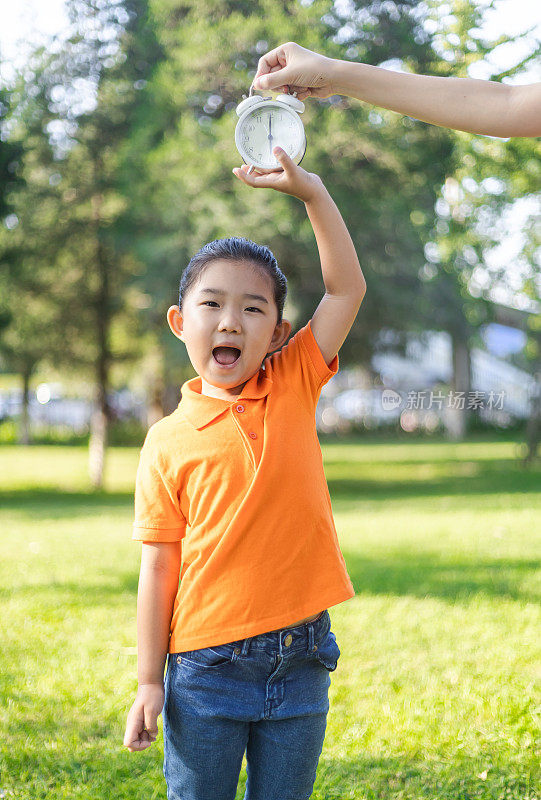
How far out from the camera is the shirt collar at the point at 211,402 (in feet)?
5.84

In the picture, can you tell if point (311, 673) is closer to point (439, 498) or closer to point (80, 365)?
point (439, 498)

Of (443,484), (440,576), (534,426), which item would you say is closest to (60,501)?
(443,484)

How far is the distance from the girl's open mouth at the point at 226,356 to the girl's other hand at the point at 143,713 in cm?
70

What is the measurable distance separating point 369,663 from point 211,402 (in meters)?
2.73

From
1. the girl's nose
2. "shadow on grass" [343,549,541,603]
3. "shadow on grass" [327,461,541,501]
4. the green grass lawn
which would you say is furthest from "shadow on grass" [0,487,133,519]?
the girl's nose

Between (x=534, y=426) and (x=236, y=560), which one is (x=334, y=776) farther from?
(x=534, y=426)

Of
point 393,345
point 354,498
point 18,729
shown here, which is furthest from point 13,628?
point 393,345

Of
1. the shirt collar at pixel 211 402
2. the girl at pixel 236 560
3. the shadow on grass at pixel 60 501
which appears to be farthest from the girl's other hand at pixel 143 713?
the shadow on grass at pixel 60 501

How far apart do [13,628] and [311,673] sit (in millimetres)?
3487

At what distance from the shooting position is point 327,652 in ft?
5.83

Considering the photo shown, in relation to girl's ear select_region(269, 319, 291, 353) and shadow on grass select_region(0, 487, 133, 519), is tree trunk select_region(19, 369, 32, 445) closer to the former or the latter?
shadow on grass select_region(0, 487, 133, 519)

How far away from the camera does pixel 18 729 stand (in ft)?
10.8

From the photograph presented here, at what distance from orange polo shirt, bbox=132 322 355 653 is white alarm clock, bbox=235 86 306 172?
0.49 m

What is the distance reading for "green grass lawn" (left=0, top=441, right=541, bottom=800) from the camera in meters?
2.93
